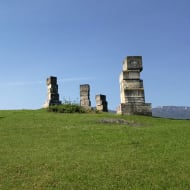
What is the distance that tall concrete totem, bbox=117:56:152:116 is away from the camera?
2531 cm

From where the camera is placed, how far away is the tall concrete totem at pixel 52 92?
33.9 metres

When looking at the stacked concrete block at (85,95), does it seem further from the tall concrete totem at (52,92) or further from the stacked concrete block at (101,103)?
the tall concrete totem at (52,92)

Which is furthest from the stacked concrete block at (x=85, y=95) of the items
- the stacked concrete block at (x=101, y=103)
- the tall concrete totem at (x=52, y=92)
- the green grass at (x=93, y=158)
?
the green grass at (x=93, y=158)

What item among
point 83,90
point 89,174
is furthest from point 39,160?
point 83,90

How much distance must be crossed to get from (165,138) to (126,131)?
85.9 inches

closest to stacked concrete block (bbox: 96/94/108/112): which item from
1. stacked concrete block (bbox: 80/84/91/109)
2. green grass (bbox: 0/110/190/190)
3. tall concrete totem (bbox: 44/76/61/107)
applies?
stacked concrete block (bbox: 80/84/91/109)

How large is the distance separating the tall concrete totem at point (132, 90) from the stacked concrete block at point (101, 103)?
9.41 m

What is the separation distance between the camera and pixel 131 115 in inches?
966

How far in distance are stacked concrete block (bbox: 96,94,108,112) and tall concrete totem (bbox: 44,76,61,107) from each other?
13.8 ft

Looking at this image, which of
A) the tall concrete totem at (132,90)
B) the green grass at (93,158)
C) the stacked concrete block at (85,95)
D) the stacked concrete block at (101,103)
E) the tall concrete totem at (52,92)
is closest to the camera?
the green grass at (93,158)

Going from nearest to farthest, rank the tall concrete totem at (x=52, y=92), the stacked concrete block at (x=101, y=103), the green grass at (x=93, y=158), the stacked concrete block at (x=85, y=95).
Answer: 1. the green grass at (x=93, y=158)
2. the tall concrete totem at (x=52, y=92)
3. the stacked concrete block at (x=101, y=103)
4. the stacked concrete block at (x=85, y=95)

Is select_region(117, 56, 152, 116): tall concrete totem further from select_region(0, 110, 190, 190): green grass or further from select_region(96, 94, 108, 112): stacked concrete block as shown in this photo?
select_region(96, 94, 108, 112): stacked concrete block

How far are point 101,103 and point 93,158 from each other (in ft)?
80.4

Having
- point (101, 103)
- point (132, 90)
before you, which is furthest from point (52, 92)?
point (132, 90)
